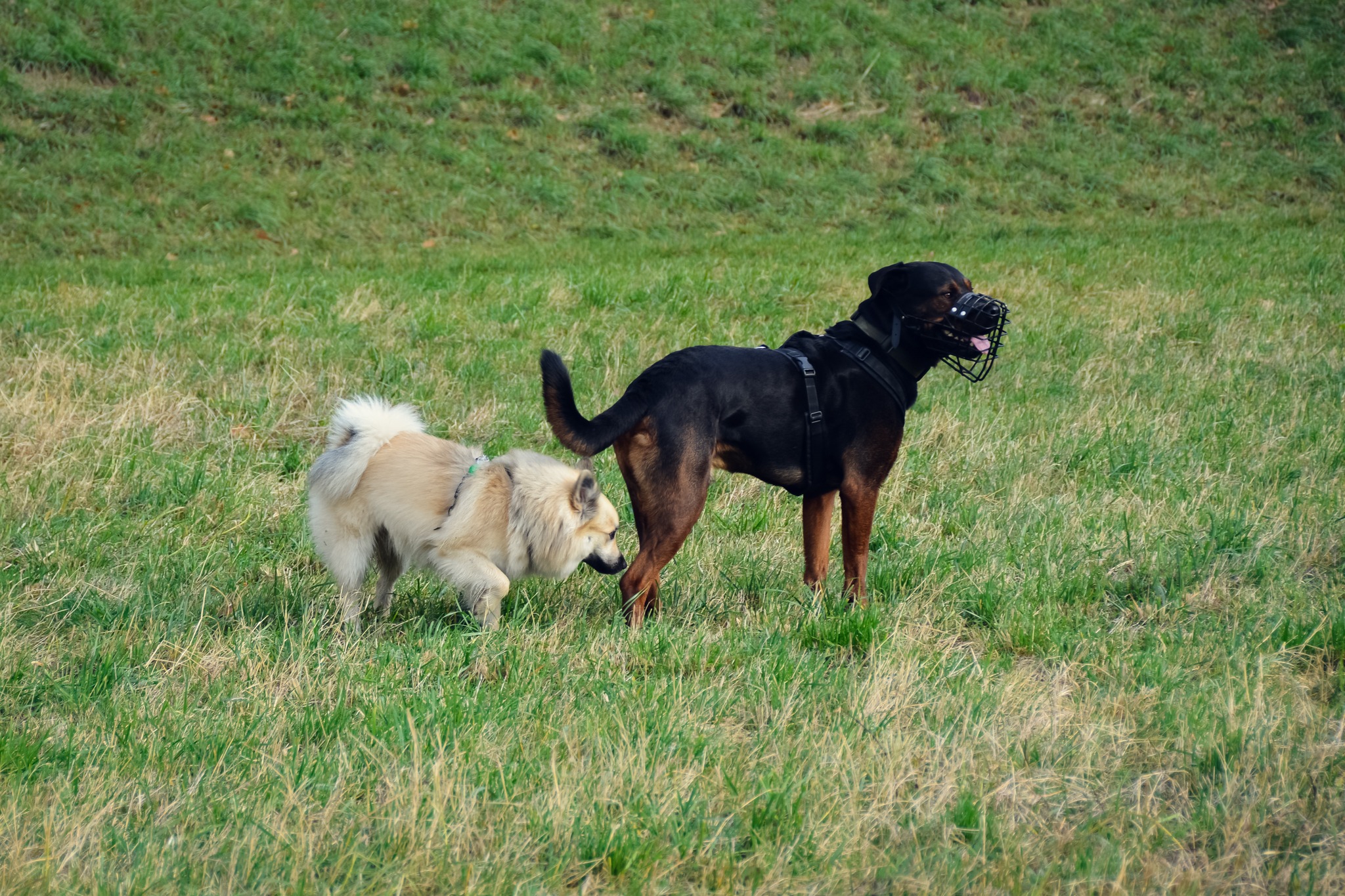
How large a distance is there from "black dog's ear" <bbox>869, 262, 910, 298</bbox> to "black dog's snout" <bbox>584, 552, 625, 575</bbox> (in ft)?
5.12

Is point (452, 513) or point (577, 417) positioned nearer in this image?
point (577, 417)

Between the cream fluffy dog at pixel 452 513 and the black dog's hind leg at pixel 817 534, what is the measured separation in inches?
33.9

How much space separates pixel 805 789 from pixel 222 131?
15.8 meters

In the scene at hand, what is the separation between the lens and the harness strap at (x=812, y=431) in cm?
446

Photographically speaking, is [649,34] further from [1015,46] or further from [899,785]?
[899,785]

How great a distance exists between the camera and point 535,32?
19625 mm

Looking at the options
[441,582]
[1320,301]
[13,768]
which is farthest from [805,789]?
[1320,301]

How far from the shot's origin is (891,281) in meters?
4.75

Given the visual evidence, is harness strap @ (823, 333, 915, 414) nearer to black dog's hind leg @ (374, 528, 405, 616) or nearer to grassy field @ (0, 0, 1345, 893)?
grassy field @ (0, 0, 1345, 893)

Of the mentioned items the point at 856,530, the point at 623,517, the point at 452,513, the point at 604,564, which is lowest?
the point at 623,517

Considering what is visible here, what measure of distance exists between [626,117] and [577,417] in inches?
591

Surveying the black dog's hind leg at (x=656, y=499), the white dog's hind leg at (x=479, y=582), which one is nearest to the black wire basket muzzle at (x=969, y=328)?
the black dog's hind leg at (x=656, y=499)

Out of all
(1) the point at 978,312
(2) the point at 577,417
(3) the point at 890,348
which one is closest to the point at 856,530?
(3) the point at 890,348

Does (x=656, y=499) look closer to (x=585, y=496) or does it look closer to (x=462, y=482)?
(x=585, y=496)
